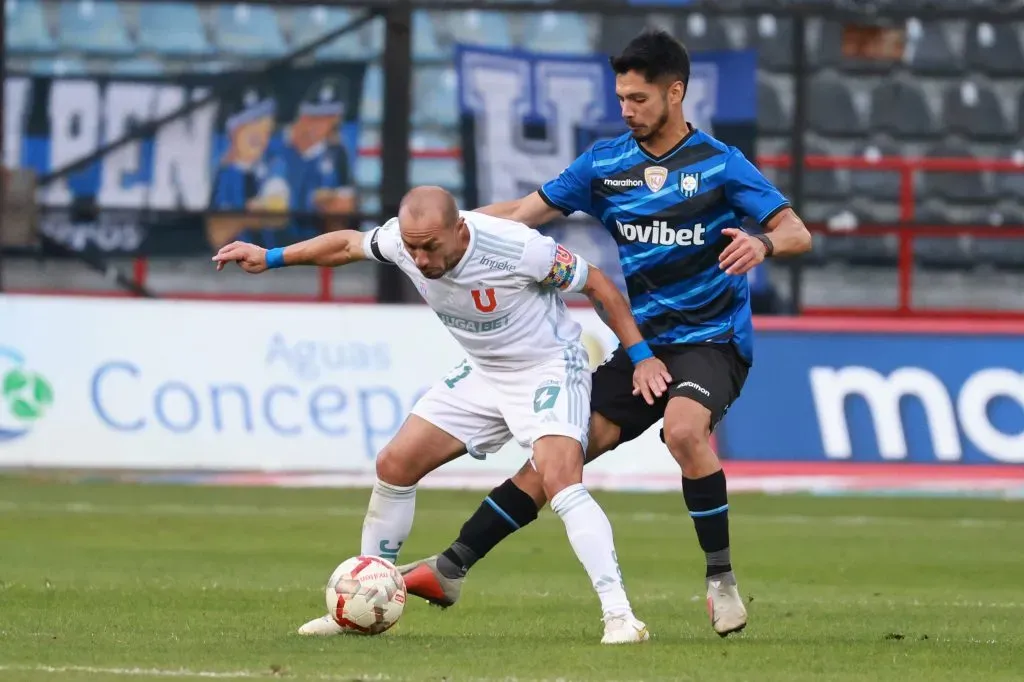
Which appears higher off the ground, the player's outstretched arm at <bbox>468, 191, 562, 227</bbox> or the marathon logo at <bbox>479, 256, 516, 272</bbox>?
the player's outstretched arm at <bbox>468, 191, 562, 227</bbox>

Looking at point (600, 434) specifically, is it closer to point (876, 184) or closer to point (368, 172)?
point (368, 172)

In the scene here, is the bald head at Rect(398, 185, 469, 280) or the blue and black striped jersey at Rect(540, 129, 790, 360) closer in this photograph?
the bald head at Rect(398, 185, 469, 280)

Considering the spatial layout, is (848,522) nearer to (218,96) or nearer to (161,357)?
(161,357)

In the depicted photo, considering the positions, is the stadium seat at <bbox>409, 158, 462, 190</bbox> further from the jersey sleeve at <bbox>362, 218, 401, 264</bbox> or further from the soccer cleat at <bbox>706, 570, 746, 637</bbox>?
the soccer cleat at <bbox>706, 570, 746, 637</bbox>

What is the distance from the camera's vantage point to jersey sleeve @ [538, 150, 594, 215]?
7.71 metres

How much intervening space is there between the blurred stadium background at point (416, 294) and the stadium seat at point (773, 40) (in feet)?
0.08

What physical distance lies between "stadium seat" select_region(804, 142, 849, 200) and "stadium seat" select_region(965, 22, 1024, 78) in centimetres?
161

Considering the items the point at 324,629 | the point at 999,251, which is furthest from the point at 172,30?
the point at 324,629

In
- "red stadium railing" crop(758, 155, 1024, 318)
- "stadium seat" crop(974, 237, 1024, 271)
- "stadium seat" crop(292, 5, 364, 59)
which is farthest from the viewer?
"stadium seat" crop(974, 237, 1024, 271)

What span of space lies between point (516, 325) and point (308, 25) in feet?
37.3

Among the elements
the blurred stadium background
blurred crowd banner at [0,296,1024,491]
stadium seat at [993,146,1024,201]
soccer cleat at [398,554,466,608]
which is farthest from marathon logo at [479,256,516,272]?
stadium seat at [993,146,1024,201]

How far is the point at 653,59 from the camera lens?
23.9ft

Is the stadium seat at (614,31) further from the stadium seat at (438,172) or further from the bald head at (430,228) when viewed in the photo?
the bald head at (430,228)

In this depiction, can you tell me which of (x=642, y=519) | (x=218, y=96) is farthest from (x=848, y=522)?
(x=218, y=96)
